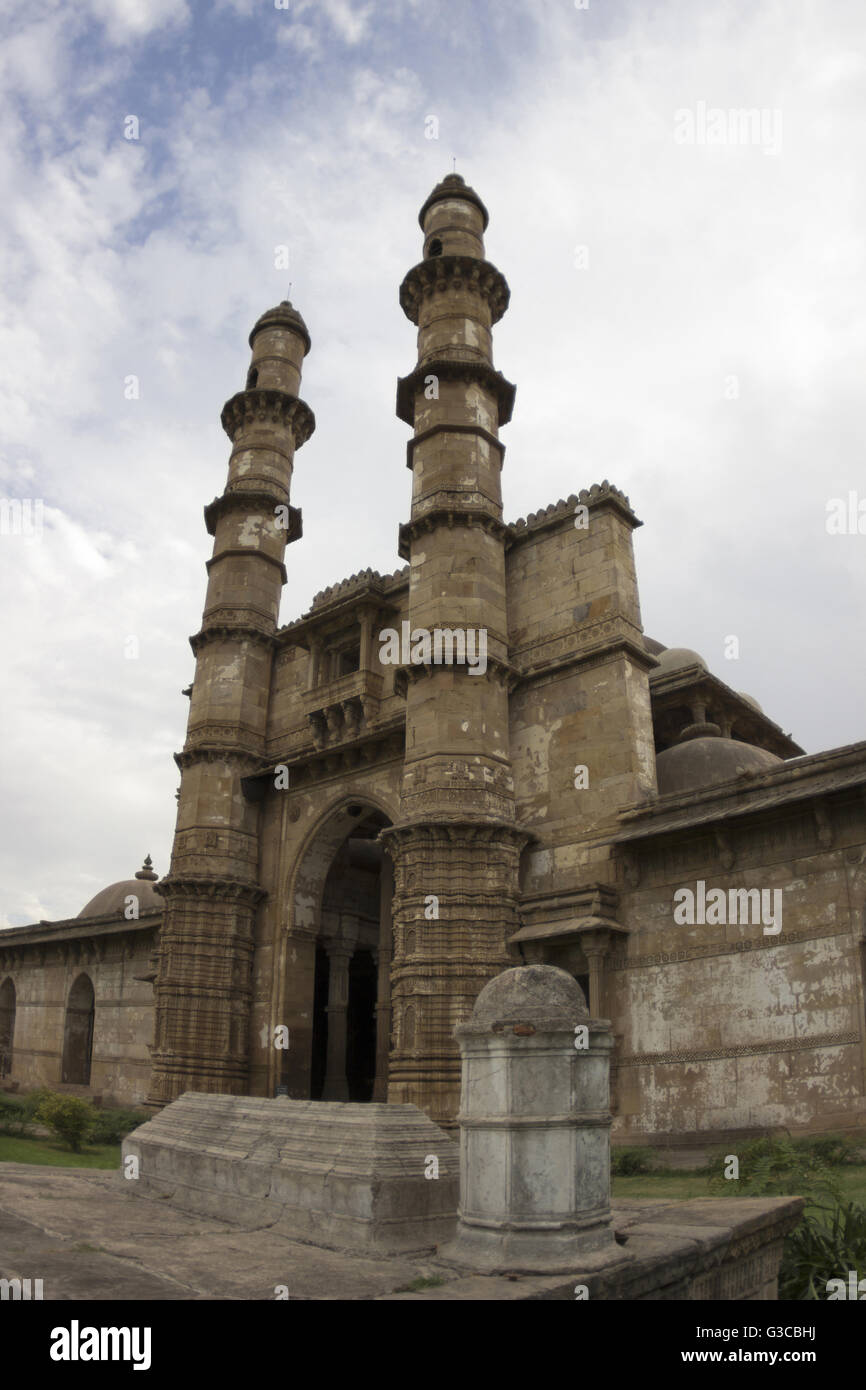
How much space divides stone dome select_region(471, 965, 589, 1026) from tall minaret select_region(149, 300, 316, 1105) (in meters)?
14.4

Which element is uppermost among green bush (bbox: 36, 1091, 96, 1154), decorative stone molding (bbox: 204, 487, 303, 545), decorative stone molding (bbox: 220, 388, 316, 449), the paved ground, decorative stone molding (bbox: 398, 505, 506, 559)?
decorative stone molding (bbox: 220, 388, 316, 449)

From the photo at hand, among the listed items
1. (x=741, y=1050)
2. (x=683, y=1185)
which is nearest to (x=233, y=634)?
(x=741, y=1050)

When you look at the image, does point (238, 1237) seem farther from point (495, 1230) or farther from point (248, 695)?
point (248, 695)

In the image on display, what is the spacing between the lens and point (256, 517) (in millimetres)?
23078

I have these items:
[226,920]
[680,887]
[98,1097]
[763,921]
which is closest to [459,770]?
[680,887]

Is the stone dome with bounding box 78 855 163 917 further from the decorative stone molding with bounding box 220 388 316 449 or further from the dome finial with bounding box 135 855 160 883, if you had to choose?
the decorative stone molding with bounding box 220 388 316 449

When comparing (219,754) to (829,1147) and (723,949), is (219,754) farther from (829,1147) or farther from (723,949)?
(829,1147)

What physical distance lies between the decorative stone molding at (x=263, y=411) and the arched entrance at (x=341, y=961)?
10.2 meters

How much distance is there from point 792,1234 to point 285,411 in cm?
2143

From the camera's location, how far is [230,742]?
827 inches

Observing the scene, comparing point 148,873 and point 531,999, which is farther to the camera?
point 148,873

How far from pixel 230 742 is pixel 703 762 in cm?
997

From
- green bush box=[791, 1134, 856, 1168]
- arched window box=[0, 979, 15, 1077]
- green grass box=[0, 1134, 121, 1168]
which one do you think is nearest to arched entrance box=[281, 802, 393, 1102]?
green grass box=[0, 1134, 121, 1168]

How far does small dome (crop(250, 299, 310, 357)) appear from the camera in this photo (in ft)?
83.0
